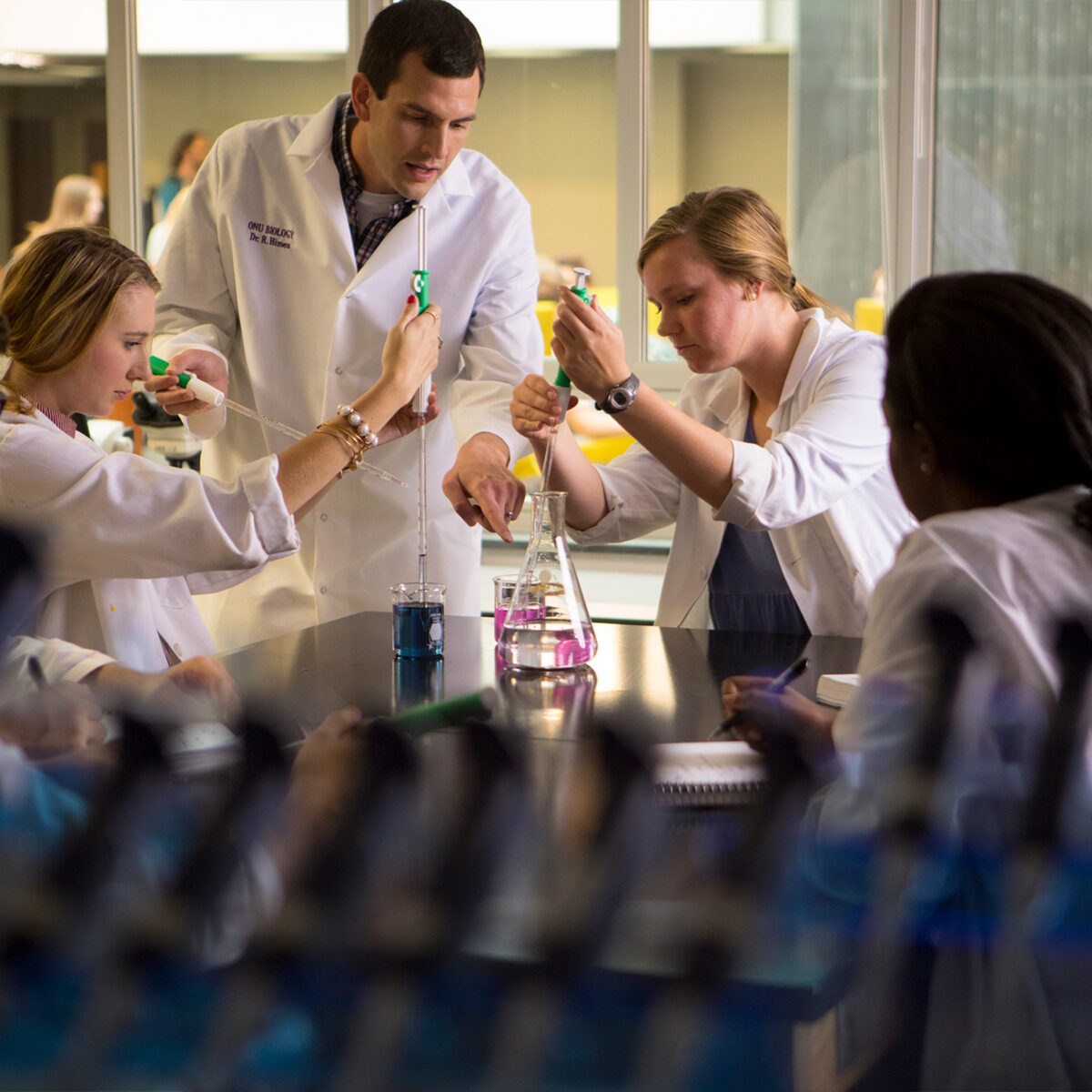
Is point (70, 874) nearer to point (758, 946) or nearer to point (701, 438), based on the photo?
point (758, 946)

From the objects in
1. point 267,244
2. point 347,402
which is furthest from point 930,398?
point 267,244

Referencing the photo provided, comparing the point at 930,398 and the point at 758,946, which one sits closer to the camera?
the point at 758,946

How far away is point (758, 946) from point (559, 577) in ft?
3.48

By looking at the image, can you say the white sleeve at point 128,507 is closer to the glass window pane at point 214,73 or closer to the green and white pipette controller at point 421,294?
the green and white pipette controller at point 421,294

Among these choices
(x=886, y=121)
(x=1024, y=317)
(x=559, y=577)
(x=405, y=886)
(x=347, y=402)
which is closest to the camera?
(x=405, y=886)

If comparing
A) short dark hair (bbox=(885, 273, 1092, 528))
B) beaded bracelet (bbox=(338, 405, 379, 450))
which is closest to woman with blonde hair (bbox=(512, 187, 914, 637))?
beaded bracelet (bbox=(338, 405, 379, 450))

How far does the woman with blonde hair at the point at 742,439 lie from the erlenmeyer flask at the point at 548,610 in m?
0.27

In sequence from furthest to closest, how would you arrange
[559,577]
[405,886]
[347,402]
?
[347,402]
[559,577]
[405,886]

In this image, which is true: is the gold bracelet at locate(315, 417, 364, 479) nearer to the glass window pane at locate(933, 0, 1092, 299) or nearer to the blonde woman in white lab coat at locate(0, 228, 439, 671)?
the blonde woman in white lab coat at locate(0, 228, 439, 671)

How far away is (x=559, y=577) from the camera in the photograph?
58.3 inches

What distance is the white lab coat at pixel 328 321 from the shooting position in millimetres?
2143

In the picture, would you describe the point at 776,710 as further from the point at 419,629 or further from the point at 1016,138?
the point at 1016,138

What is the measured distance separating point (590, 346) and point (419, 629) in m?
0.42

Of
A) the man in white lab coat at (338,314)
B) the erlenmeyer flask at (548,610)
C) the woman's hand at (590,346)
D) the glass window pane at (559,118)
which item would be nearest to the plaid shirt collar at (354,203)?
the man in white lab coat at (338,314)
